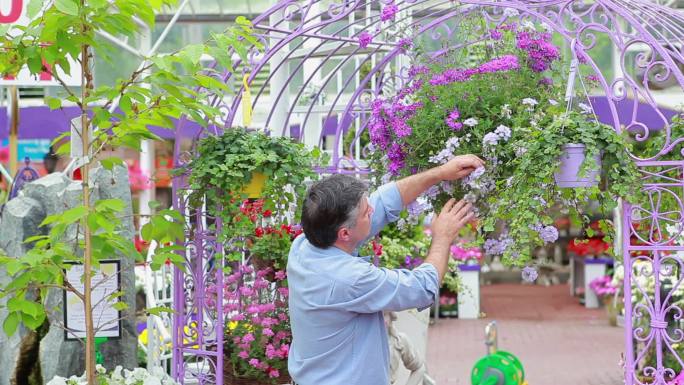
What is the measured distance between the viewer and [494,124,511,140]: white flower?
450 cm

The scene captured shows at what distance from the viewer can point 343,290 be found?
11.3 ft

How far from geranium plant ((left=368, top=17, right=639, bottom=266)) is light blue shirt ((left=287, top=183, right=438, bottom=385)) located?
97 cm

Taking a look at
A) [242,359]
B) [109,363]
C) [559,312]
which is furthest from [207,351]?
[559,312]

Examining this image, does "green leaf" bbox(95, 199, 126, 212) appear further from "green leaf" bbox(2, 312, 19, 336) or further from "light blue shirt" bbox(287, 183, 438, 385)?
"light blue shirt" bbox(287, 183, 438, 385)

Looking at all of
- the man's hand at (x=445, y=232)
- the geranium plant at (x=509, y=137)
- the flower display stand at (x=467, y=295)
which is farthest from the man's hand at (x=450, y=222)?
the flower display stand at (x=467, y=295)

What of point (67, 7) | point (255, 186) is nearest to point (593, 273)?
point (255, 186)

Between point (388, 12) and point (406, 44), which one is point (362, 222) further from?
point (406, 44)

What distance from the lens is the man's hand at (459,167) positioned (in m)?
4.15

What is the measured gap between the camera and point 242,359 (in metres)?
6.05

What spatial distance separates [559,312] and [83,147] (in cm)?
1065

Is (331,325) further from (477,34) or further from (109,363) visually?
(109,363)

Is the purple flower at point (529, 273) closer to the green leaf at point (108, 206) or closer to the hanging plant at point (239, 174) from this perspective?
the hanging plant at point (239, 174)

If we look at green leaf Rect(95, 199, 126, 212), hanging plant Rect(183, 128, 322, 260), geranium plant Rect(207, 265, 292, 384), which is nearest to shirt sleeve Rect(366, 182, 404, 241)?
green leaf Rect(95, 199, 126, 212)

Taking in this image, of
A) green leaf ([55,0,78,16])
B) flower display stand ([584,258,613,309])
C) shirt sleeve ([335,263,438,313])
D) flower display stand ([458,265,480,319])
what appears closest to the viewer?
shirt sleeve ([335,263,438,313])
